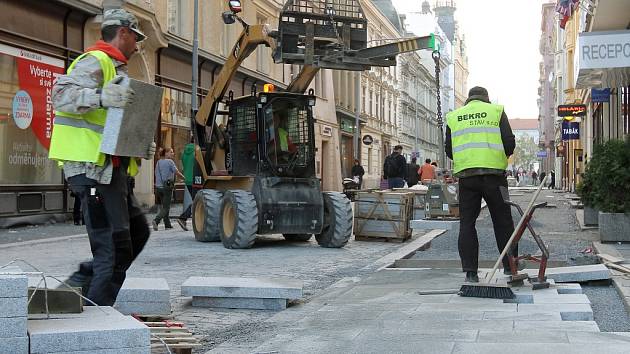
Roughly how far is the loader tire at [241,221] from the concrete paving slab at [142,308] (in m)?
6.50

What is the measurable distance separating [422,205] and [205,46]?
995 cm

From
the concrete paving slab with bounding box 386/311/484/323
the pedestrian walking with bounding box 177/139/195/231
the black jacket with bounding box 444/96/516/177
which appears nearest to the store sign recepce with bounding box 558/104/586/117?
the pedestrian walking with bounding box 177/139/195/231

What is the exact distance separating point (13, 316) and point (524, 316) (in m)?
3.38

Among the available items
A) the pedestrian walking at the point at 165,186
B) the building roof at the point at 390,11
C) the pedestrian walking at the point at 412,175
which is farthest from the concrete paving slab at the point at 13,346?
the building roof at the point at 390,11

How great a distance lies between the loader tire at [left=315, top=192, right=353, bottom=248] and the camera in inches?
509

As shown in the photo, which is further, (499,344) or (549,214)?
(549,214)

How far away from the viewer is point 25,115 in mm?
16672

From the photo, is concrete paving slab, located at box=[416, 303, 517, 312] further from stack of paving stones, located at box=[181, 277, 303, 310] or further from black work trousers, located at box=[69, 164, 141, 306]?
black work trousers, located at box=[69, 164, 141, 306]

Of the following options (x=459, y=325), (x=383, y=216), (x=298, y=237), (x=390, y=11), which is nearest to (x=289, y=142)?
(x=298, y=237)

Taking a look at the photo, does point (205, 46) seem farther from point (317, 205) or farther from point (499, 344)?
point (499, 344)

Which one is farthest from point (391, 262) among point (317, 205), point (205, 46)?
point (205, 46)

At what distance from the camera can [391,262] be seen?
1033 centimetres

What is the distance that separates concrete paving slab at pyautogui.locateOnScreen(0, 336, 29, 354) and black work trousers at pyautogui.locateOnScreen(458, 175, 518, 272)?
4.64 meters

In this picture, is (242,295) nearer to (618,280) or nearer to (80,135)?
(80,135)
